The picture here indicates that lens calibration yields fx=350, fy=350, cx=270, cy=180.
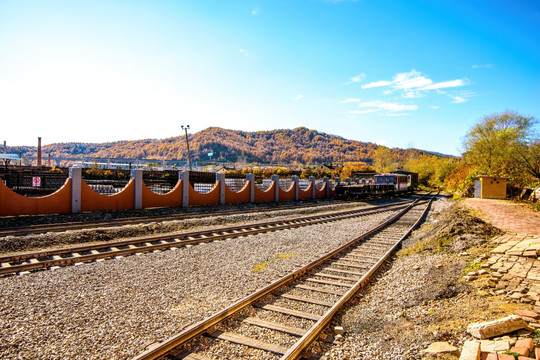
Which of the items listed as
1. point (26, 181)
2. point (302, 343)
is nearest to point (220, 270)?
point (302, 343)

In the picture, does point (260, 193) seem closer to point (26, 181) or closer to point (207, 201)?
point (207, 201)

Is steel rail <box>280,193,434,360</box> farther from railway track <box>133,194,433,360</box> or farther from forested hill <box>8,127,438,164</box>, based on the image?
forested hill <box>8,127,438,164</box>

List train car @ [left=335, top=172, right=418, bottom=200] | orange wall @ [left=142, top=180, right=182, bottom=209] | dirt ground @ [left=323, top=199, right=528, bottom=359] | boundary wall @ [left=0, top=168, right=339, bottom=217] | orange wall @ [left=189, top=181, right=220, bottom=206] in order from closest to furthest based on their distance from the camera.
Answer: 1. dirt ground @ [left=323, top=199, right=528, bottom=359]
2. boundary wall @ [left=0, top=168, right=339, bottom=217]
3. orange wall @ [left=142, top=180, right=182, bottom=209]
4. orange wall @ [left=189, top=181, right=220, bottom=206]
5. train car @ [left=335, top=172, right=418, bottom=200]

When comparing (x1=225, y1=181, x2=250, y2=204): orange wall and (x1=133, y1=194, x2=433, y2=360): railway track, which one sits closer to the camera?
(x1=133, y1=194, x2=433, y2=360): railway track

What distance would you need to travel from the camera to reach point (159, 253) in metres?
9.19

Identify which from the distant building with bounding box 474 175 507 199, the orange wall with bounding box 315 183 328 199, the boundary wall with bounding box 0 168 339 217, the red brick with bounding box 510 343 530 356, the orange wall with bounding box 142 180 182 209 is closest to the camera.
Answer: the red brick with bounding box 510 343 530 356

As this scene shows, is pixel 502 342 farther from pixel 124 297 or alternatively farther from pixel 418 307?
pixel 124 297

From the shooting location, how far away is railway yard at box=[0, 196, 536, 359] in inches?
177

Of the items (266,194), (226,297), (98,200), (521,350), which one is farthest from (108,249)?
(266,194)

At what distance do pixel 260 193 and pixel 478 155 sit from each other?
71.1 ft

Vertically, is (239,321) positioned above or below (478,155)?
below

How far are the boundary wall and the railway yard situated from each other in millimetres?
3442

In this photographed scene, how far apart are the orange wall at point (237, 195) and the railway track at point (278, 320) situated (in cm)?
1425

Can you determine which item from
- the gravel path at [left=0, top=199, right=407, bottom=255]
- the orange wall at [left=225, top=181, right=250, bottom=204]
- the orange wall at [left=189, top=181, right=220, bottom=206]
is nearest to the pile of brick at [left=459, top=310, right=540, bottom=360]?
the gravel path at [left=0, top=199, right=407, bottom=255]
